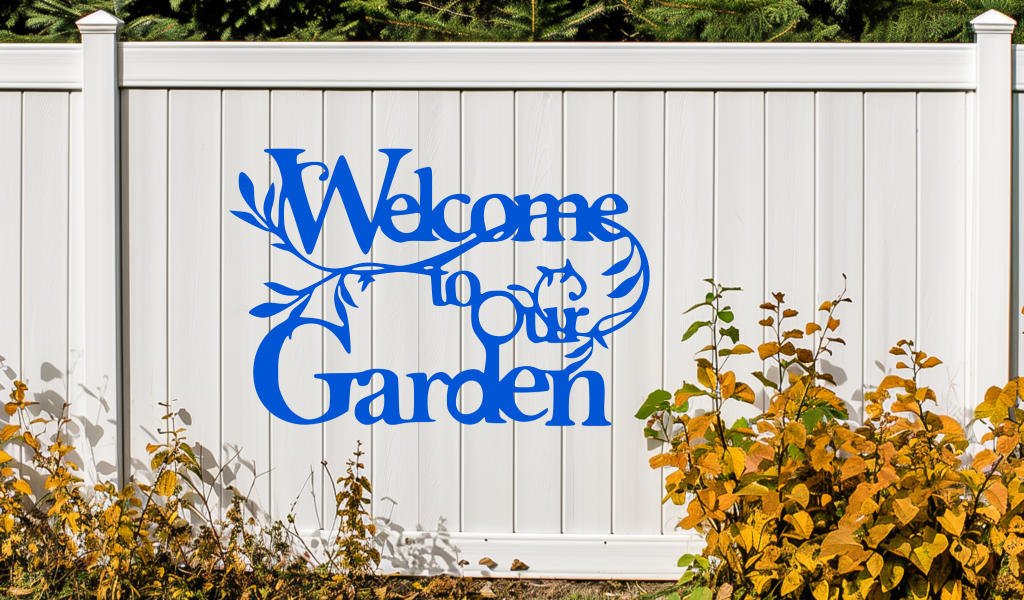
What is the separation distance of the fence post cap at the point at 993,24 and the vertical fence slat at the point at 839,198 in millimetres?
461

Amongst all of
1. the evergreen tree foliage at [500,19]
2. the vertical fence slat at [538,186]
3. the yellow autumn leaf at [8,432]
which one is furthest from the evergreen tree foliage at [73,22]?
the vertical fence slat at [538,186]

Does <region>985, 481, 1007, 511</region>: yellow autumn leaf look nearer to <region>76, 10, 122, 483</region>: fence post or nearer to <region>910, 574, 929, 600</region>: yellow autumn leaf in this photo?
<region>910, 574, 929, 600</region>: yellow autumn leaf

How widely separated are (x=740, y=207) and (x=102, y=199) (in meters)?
2.31

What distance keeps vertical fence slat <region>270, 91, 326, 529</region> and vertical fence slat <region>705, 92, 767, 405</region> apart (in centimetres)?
146

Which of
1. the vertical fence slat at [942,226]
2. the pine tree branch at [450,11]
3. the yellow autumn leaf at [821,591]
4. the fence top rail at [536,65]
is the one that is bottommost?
the yellow autumn leaf at [821,591]

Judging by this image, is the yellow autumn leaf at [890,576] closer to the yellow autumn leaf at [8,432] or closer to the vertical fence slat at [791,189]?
the vertical fence slat at [791,189]

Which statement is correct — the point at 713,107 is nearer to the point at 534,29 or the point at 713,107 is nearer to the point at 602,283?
the point at 602,283

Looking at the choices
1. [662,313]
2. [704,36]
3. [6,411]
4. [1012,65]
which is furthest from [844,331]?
[6,411]

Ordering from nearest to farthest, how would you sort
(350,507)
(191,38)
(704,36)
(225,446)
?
(350,507) < (225,446) < (704,36) < (191,38)

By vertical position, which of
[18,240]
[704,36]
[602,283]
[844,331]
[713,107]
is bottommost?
[844,331]

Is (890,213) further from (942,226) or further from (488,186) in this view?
(488,186)

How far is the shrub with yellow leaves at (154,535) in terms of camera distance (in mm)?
2371

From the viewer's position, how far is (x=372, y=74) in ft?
8.22

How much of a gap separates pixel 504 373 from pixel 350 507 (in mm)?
710
